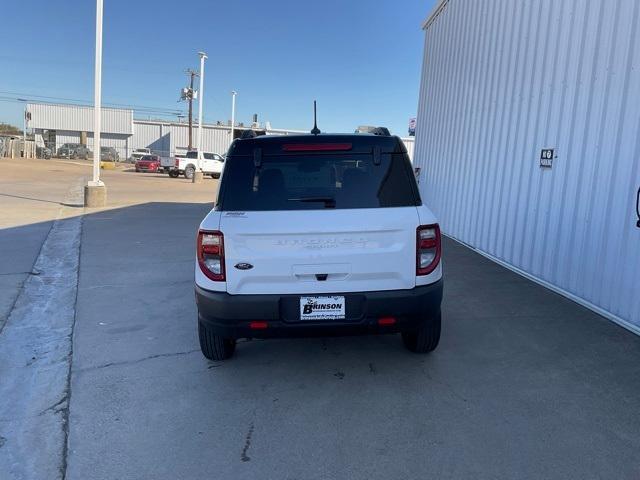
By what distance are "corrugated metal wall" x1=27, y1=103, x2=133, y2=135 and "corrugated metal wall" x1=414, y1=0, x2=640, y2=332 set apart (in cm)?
6095

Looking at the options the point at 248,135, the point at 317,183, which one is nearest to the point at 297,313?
the point at 317,183

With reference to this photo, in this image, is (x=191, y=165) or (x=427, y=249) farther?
(x=191, y=165)

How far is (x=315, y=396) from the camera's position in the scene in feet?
12.0

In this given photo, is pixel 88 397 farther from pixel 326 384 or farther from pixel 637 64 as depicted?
pixel 637 64

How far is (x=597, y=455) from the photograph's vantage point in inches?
115

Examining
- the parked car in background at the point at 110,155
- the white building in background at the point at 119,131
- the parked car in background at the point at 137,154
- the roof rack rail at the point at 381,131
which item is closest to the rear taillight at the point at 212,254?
the roof rack rail at the point at 381,131

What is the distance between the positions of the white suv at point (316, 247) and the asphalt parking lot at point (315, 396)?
0.54 meters

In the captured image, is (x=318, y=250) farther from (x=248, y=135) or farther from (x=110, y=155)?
(x=110, y=155)

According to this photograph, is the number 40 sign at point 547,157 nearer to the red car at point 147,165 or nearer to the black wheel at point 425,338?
the black wheel at point 425,338

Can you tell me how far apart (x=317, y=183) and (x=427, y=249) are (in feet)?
2.99

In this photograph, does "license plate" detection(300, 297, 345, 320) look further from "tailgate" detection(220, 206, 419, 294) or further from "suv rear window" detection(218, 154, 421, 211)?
"suv rear window" detection(218, 154, 421, 211)

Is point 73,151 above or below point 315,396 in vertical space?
above

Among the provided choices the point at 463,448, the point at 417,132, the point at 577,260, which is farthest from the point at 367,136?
the point at 417,132

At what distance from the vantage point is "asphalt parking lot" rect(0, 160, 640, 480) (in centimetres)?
289
